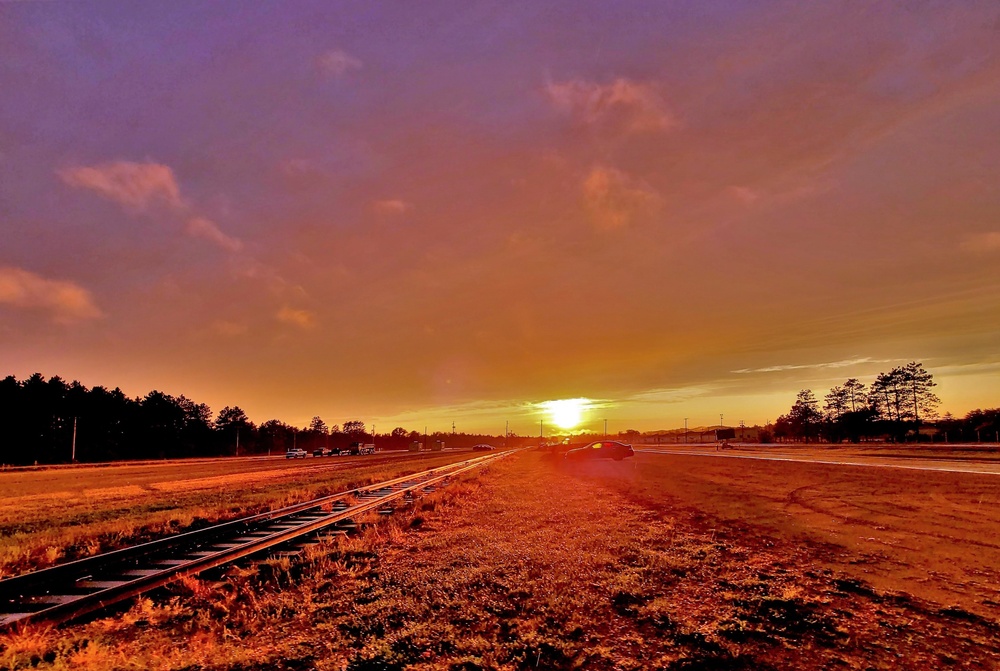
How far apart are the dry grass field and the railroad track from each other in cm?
81

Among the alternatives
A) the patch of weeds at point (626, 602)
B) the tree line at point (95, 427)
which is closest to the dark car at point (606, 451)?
the patch of weeds at point (626, 602)

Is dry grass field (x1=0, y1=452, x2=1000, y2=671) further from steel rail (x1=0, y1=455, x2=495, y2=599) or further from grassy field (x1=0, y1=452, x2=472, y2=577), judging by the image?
grassy field (x1=0, y1=452, x2=472, y2=577)

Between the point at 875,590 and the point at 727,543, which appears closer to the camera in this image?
the point at 875,590

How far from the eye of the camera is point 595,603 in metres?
7.86

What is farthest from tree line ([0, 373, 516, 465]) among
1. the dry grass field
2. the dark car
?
the dry grass field

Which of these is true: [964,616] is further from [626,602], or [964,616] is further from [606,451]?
[606,451]

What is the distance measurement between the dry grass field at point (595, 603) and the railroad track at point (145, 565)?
81 cm

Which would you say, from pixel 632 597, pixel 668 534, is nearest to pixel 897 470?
pixel 668 534

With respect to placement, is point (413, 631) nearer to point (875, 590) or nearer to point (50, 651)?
point (50, 651)

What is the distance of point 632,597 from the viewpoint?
8141 millimetres

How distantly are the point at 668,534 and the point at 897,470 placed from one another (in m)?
19.1

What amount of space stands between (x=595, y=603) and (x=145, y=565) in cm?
991

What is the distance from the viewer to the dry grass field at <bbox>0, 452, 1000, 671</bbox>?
6102 millimetres

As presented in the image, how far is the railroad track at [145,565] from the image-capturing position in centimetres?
845
